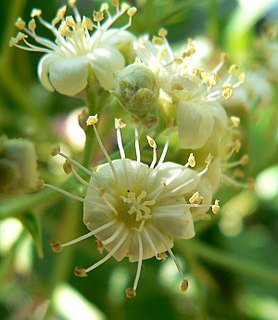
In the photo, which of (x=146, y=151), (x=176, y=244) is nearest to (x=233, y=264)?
(x=176, y=244)

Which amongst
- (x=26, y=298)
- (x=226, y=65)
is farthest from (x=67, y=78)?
(x=26, y=298)

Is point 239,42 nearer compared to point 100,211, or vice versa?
point 100,211

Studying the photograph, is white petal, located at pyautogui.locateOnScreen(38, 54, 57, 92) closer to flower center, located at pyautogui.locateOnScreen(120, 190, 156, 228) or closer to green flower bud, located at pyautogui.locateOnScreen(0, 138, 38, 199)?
green flower bud, located at pyautogui.locateOnScreen(0, 138, 38, 199)

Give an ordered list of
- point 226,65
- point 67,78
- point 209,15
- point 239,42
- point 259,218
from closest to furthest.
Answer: point 67,78
point 226,65
point 209,15
point 239,42
point 259,218

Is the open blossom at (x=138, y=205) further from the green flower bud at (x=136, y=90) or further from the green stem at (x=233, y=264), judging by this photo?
the green stem at (x=233, y=264)

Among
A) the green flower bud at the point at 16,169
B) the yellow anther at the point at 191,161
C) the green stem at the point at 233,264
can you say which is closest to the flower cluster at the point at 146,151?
the yellow anther at the point at 191,161

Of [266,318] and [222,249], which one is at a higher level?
[222,249]

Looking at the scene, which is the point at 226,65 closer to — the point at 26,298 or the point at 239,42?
the point at 239,42
